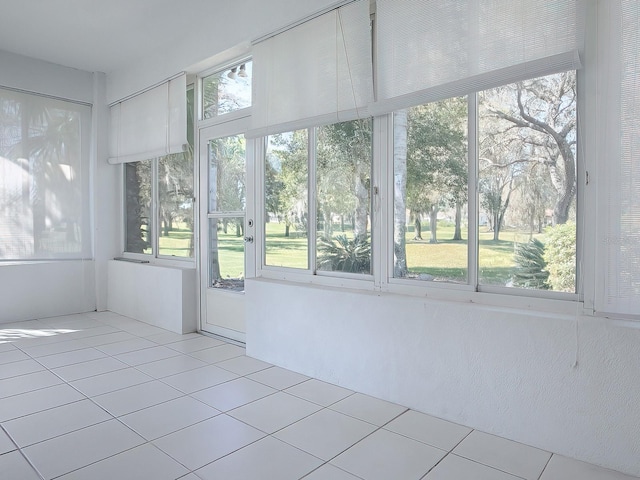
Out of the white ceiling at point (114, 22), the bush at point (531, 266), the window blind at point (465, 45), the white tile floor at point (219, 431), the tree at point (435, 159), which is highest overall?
the white ceiling at point (114, 22)

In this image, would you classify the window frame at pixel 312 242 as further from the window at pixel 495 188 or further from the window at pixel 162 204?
the window at pixel 162 204

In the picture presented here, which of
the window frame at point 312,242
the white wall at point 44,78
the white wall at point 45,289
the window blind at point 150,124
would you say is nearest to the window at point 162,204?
the window blind at point 150,124

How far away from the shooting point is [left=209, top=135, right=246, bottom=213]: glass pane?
408 centimetres

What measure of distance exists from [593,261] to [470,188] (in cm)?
76

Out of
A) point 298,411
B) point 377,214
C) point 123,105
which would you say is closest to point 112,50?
point 123,105

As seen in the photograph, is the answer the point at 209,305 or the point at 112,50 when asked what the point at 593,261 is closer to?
the point at 209,305

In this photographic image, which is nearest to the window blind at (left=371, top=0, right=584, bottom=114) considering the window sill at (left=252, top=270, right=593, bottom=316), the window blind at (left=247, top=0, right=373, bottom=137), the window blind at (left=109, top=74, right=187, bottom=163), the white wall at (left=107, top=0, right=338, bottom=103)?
the window blind at (left=247, top=0, right=373, bottom=137)

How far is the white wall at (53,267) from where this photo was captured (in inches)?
190

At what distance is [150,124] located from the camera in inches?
191

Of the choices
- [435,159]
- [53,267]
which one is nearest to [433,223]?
[435,159]

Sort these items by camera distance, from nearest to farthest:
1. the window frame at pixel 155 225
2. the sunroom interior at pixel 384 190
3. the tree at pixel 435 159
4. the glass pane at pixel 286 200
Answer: the sunroom interior at pixel 384 190
the tree at pixel 435 159
the glass pane at pixel 286 200
the window frame at pixel 155 225

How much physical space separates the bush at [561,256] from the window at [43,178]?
5.33 m

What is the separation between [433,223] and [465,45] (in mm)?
1038

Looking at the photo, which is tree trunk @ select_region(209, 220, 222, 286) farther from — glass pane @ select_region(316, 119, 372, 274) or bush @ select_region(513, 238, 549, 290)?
bush @ select_region(513, 238, 549, 290)
